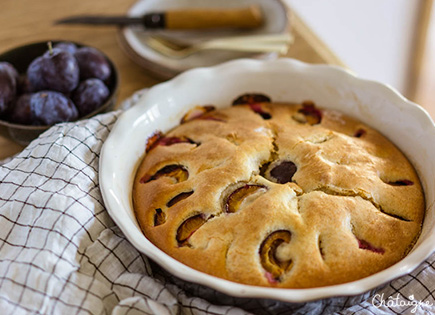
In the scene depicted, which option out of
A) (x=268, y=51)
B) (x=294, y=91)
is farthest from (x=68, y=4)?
(x=294, y=91)

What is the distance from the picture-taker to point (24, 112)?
1.16 metres

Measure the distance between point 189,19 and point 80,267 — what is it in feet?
3.29

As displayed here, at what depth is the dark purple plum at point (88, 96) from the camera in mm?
1199

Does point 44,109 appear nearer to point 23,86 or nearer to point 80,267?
point 23,86

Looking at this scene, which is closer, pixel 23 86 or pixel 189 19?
pixel 23 86

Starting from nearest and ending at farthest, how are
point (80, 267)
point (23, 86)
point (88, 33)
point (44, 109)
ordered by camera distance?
1. point (80, 267)
2. point (44, 109)
3. point (23, 86)
4. point (88, 33)

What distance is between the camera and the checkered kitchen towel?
803mm

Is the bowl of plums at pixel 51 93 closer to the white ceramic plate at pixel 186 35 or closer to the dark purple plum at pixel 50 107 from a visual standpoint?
the dark purple plum at pixel 50 107

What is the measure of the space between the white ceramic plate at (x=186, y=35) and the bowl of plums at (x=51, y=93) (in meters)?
0.25

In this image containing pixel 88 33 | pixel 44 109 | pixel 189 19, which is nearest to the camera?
pixel 44 109

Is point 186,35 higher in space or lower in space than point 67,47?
lower

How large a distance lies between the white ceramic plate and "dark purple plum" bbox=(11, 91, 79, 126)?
1.28 feet

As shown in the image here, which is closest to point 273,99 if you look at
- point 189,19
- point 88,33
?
point 189,19

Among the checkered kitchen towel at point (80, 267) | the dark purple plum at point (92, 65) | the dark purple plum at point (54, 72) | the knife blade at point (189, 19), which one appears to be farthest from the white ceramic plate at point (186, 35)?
the checkered kitchen towel at point (80, 267)
